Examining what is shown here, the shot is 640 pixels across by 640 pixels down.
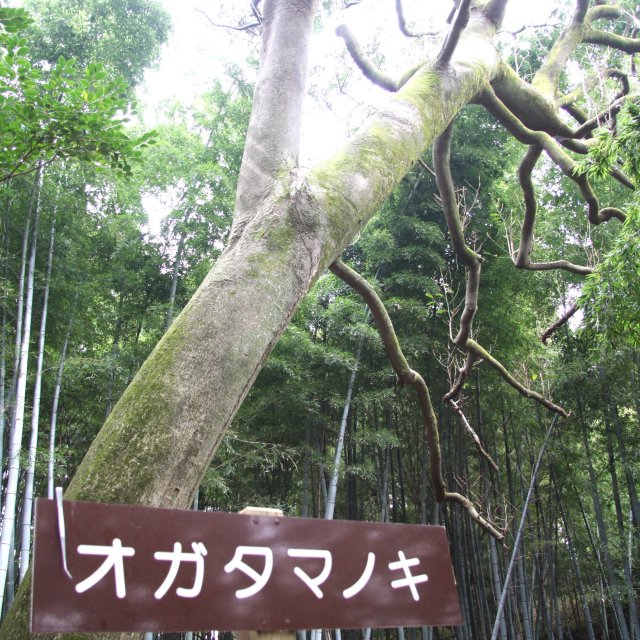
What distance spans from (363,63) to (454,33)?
716 millimetres

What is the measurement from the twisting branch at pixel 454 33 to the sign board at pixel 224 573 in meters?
1.27

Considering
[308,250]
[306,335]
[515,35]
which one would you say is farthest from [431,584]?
[306,335]

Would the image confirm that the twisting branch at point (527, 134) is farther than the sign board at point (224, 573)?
Yes

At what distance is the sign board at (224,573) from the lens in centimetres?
70

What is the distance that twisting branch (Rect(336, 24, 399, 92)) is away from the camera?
6.97ft

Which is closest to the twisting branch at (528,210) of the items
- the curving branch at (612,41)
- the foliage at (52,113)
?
the curving branch at (612,41)

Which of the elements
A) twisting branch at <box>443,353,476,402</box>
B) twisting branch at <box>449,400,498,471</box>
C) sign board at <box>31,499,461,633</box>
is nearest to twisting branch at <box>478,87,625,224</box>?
twisting branch at <box>443,353,476,402</box>

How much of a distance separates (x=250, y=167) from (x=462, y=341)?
1.33 meters

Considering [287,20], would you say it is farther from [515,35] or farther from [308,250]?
[515,35]

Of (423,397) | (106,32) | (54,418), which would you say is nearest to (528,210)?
(423,397)

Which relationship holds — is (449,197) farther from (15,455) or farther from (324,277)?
(324,277)

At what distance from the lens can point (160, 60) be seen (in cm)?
619

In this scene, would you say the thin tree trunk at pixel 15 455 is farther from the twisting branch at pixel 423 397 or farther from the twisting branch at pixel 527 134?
the twisting branch at pixel 527 134

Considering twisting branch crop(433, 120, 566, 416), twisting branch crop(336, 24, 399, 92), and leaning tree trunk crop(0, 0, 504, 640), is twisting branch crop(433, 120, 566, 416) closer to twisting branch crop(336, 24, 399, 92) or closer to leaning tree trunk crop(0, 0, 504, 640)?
leaning tree trunk crop(0, 0, 504, 640)
